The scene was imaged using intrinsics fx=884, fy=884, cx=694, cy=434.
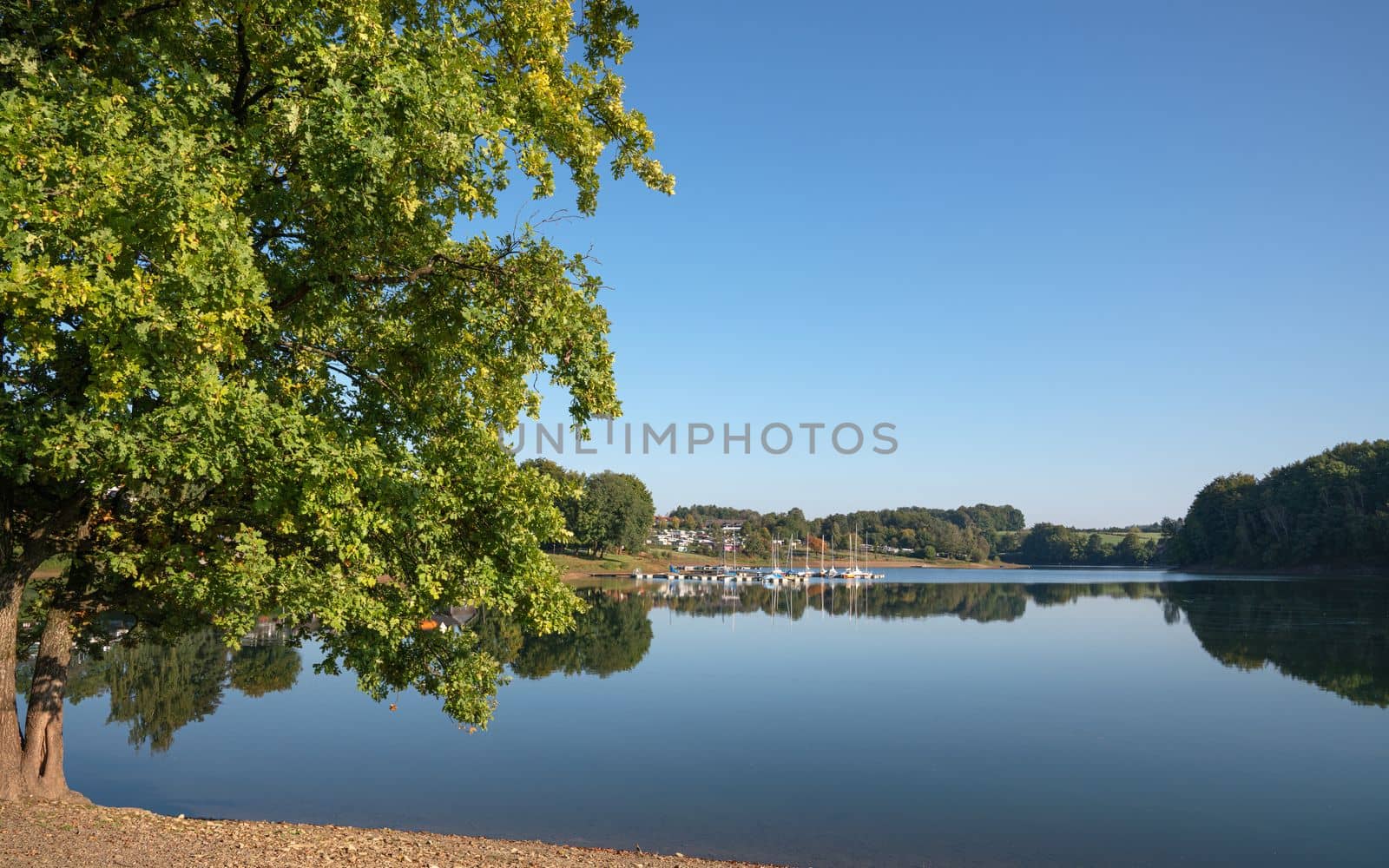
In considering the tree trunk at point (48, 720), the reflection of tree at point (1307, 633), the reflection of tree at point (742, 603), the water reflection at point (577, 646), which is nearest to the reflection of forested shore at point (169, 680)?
the water reflection at point (577, 646)

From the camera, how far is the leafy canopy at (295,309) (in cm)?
815

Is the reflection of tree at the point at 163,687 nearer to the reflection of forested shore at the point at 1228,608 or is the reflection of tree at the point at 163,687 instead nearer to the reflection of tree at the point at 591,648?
the reflection of tree at the point at 591,648

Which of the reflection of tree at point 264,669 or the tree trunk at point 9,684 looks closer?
the tree trunk at point 9,684

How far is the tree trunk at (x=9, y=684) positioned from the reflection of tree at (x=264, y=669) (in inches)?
707

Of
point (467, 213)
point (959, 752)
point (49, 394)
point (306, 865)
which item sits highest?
point (467, 213)

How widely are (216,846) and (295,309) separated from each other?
6.80 meters

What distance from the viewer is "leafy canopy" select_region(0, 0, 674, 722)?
8.15 metres

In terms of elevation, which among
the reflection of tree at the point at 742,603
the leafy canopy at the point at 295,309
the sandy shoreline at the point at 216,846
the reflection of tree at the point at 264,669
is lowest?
the reflection of tree at the point at 742,603

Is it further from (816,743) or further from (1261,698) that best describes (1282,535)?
(816,743)

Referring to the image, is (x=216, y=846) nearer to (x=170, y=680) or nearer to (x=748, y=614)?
(x=170, y=680)

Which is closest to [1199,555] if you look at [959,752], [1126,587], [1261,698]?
[1126,587]

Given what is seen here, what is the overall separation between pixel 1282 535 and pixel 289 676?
15053 centimetres

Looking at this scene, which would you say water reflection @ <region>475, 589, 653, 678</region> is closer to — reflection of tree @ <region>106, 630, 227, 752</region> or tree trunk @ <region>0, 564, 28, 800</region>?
reflection of tree @ <region>106, 630, 227, 752</region>

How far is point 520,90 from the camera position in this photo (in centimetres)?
1161
